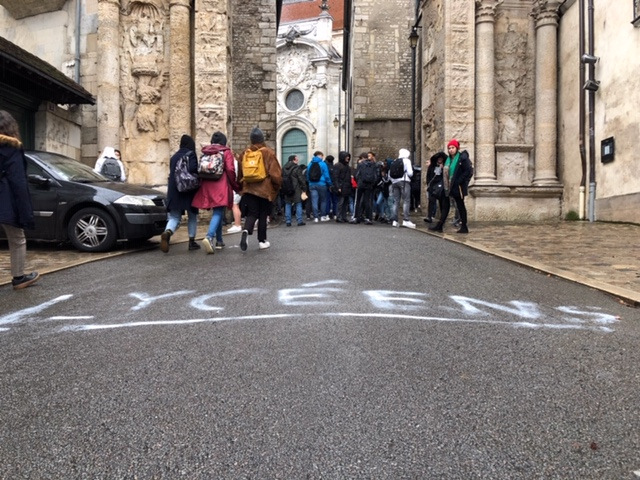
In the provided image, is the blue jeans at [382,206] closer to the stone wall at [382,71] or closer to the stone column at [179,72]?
the stone column at [179,72]

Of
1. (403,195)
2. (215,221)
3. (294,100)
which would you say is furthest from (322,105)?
(215,221)

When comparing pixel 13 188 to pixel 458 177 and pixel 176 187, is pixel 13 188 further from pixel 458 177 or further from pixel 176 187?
pixel 458 177

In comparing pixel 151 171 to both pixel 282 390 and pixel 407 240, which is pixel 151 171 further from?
pixel 282 390

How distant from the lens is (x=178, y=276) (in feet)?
20.5

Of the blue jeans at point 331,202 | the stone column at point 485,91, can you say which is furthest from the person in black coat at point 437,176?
the blue jeans at point 331,202

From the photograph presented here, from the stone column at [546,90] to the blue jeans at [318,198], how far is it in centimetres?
555

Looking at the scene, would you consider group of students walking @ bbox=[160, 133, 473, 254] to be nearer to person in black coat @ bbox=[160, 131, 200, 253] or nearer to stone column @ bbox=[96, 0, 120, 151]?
person in black coat @ bbox=[160, 131, 200, 253]

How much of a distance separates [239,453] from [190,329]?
73.8 inches

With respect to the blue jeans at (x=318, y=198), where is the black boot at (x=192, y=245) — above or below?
below

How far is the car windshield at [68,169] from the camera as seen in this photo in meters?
8.77

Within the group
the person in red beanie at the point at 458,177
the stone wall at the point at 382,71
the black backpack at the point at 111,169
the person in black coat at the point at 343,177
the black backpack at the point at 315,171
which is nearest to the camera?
the person in red beanie at the point at 458,177

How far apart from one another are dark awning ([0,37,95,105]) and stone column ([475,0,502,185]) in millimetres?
9822

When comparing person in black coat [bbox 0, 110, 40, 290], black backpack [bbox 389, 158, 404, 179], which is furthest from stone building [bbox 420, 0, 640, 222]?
person in black coat [bbox 0, 110, 40, 290]

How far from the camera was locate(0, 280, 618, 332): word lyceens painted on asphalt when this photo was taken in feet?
13.6
